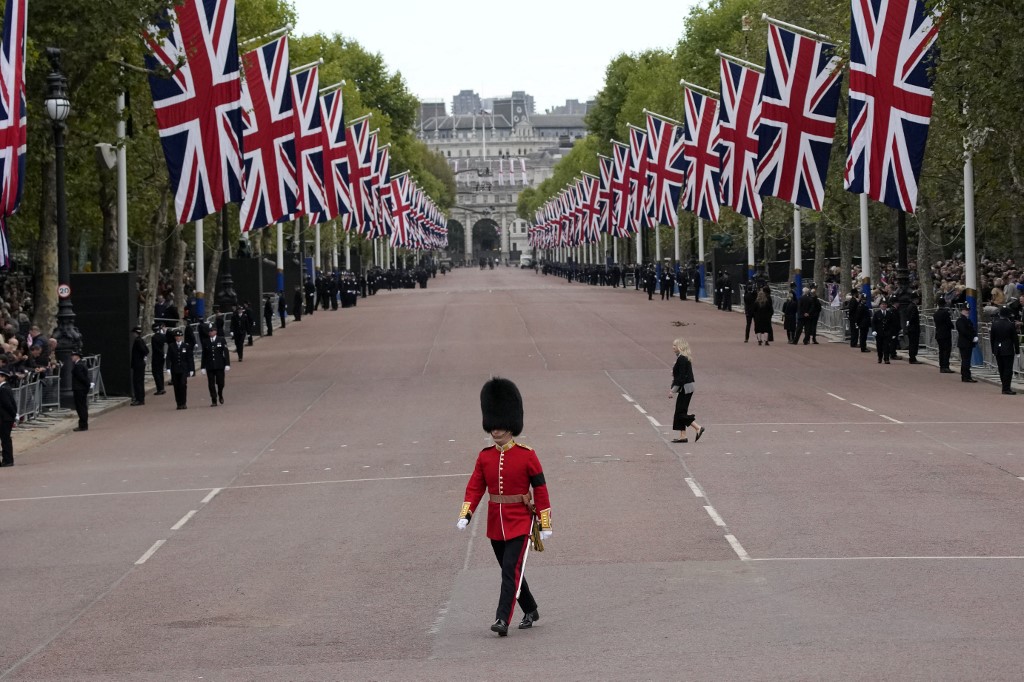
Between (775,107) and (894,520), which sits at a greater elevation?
(775,107)

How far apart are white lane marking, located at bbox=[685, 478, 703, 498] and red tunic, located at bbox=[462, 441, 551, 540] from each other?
19.9 ft

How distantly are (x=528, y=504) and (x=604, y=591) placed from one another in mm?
1378

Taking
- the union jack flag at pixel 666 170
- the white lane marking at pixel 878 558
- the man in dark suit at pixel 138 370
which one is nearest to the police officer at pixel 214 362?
the man in dark suit at pixel 138 370

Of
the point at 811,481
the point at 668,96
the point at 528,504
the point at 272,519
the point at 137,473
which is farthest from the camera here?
the point at 668,96

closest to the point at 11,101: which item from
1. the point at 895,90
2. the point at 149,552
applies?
the point at 149,552

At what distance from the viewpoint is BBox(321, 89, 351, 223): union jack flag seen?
55969mm

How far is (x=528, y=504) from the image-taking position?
1104 centimetres

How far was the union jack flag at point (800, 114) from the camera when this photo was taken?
3875 cm

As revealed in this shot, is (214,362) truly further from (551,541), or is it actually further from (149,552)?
(551,541)

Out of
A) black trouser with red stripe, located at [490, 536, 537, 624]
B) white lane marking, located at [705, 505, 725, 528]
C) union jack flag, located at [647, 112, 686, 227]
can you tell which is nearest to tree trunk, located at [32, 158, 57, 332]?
white lane marking, located at [705, 505, 725, 528]

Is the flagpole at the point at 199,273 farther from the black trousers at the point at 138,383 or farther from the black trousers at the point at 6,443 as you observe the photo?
the black trousers at the point at 6,443

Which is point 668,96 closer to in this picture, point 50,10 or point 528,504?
point 50,10

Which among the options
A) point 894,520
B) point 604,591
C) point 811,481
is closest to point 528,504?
point 604,591

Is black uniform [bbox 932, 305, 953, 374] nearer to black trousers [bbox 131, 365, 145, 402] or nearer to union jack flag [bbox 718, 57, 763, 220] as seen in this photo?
union jack flag [bbox 718, 57, 763, 220]
